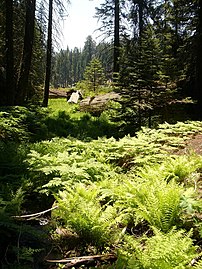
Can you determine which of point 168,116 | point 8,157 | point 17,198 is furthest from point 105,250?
point 168,116

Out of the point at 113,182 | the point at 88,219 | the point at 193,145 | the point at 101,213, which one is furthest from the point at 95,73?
the point at 88,219

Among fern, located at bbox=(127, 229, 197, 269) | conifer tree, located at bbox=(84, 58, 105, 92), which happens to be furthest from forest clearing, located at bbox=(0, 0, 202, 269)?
conifer tree, located at bbox=(84, 58, 105, 92)

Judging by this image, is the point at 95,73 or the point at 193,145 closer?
the point at 193,145

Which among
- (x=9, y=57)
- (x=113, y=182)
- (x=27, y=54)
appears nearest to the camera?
(x=113, y=182)

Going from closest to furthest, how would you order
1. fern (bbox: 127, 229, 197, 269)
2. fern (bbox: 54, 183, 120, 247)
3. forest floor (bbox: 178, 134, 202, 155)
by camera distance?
fern (bbox: 127, 229, 197, 269)
fern (bbox: 54, 183, 120, 247)
forest floor (bbox: 178, 134, 202, 155)

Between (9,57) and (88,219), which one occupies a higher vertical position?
(9,57)

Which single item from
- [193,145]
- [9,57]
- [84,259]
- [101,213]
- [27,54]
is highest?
[27,54]

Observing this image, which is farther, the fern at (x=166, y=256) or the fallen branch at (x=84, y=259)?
the fallen branch at (x=84, y=259)

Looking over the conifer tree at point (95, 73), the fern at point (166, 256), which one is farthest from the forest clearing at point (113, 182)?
the conifer tree at point (95, 73)

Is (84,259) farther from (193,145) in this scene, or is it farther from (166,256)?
(193,145)

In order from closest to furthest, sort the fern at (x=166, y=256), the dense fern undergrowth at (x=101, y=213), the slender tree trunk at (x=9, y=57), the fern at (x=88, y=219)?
1. the fern at (x=166, y=256)
2. the dense fern undergrowth at (x=101, y=213)
3. the fern at (x=88, y=219)
4. the slender tree trunk at (x=9, y=57)

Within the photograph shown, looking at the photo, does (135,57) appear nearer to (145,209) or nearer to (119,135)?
(119,135)

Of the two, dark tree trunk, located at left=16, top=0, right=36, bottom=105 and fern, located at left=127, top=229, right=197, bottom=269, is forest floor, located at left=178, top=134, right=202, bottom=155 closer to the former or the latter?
fern, located at left=127, top=229, right=197, bottom=269

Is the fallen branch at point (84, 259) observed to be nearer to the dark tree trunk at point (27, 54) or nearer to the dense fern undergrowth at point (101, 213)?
the dense fern undergrowth at point (101, 213)
